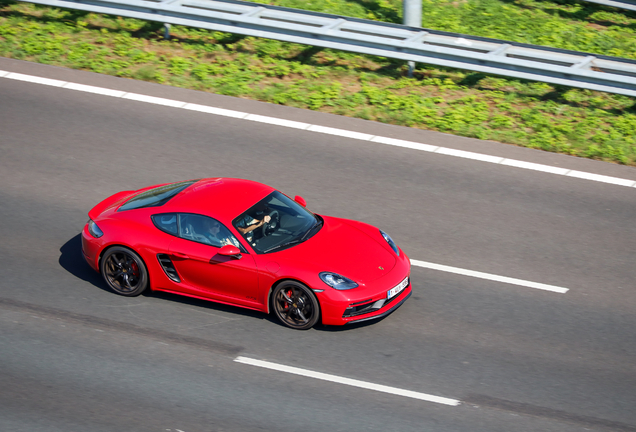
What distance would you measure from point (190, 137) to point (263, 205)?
4128 mm

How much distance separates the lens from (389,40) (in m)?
14.2

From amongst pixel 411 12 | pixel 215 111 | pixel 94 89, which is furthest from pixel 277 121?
pixel 411 12

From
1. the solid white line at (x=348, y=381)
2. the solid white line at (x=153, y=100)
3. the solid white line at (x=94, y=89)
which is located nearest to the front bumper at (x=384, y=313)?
the solid white line at (x=348, y=381)

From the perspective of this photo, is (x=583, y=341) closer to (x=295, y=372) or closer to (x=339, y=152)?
(x=295, y=372)

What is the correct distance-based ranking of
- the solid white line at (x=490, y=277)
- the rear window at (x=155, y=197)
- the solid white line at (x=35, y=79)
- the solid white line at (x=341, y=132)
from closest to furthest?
the rear window at (x=155, y=197) < the solid white line at (x=490, y=277) < the solid white line at (x=341, y=132) < the solid white line at (x=35, y=79)

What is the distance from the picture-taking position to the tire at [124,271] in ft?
28.3

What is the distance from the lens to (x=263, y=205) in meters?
8.70

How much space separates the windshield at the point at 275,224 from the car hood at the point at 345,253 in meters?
0.14

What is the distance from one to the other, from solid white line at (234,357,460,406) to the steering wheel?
4.89ft

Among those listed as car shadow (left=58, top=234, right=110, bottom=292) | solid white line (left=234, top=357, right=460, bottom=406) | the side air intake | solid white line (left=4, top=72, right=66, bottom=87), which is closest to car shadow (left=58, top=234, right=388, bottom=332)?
car shadow (left=58, top=234, right=110, bottom=292)

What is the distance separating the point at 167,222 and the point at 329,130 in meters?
4.87

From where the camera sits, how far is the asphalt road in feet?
23.5

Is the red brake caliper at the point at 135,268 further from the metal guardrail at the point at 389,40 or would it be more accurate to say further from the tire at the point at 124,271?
the metal guardrail at the point at 389,40

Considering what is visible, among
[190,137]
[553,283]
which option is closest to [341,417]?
[553,283]
